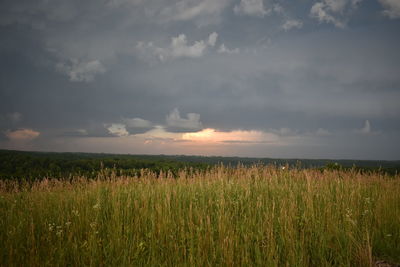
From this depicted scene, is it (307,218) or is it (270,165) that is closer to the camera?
(307,218)

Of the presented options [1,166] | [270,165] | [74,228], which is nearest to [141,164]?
[1,166]

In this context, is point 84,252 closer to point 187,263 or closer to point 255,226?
point 187,263

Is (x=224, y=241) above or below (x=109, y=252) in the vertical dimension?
above

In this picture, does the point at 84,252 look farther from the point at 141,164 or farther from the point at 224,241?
the point at 141,164

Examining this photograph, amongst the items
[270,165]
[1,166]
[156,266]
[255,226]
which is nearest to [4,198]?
[156,266]

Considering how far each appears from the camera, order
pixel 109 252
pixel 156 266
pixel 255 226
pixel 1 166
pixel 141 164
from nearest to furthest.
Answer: pixel 156 266 < pixel 109 252 < pixel 255 226 < pixel 1 166 < pixel 141 164

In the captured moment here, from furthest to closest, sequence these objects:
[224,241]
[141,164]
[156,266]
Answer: [141,164] < [156,266] < [224,241]

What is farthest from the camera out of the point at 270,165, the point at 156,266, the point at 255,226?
the point at 270,165

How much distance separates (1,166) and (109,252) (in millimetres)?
74175

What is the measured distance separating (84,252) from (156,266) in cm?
125

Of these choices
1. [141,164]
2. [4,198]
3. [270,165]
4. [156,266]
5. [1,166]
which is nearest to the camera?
[156,266]

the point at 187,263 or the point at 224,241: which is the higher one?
the point at 224,241

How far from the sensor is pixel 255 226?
536 cm

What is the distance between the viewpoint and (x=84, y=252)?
4527 millimetres
